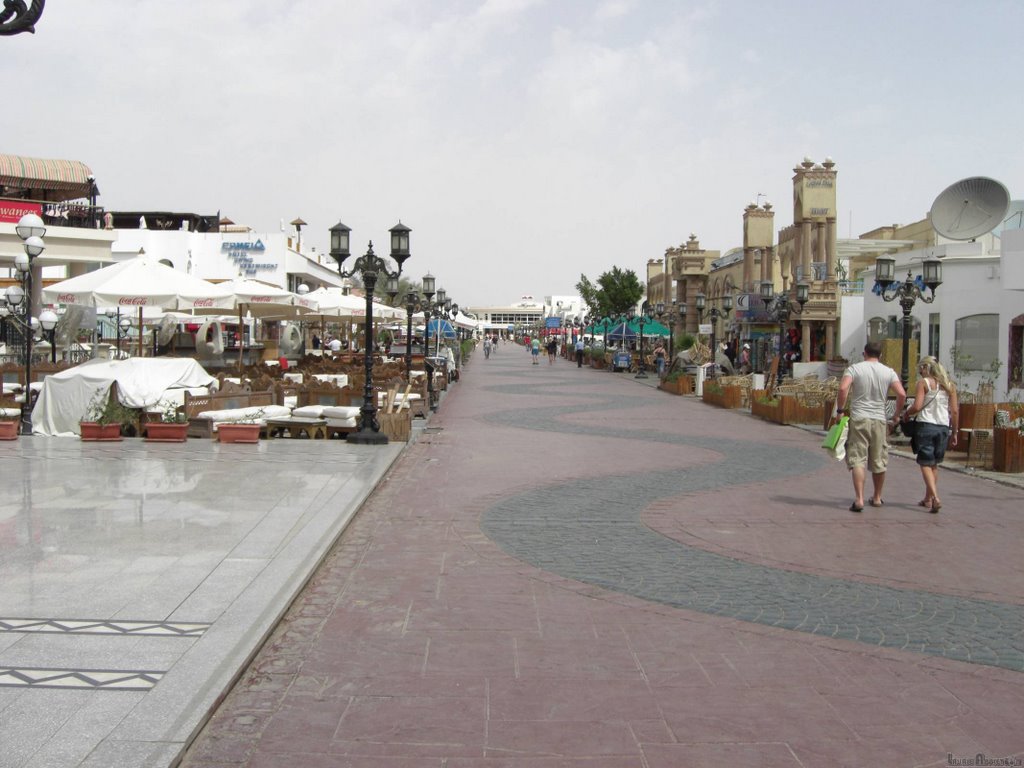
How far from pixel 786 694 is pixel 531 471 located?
7.83 meters

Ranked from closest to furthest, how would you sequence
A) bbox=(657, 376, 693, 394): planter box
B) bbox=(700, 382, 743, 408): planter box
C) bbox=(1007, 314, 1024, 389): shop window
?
bbox=(1007, 314, 1024, 389): shop window → bbox=(700, 382, 743, 408): planter box → bbox=(657, 376, 693, 394): planter box

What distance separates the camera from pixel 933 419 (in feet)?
32.0

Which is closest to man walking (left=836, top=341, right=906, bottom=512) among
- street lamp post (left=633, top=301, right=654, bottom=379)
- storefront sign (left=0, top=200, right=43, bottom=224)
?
street lamp post (left=633, top=301, right=654, bottom=379)

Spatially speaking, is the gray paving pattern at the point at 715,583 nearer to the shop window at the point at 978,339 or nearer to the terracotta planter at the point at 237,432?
the terracotta planter at the point at 237,432

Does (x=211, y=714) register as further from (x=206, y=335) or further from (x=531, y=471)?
(x=206, y=335)

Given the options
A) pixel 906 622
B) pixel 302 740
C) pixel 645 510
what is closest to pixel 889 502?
pixel 645 510

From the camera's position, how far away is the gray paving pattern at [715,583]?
5750 mm

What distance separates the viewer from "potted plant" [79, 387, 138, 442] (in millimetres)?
13898

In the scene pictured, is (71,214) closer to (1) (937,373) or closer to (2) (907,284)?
(2) (907,284)

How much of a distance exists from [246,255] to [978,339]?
143 feet

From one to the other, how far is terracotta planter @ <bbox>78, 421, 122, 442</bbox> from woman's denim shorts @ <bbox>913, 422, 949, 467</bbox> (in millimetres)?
10438

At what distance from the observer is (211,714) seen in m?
4.39

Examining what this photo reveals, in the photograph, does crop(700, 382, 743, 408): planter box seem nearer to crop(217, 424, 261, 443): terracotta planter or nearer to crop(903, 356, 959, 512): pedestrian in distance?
crop(217, 424, 261, 443): terracotta planter

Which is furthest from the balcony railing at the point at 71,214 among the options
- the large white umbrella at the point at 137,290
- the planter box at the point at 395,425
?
the planter box at the point at 395,425
